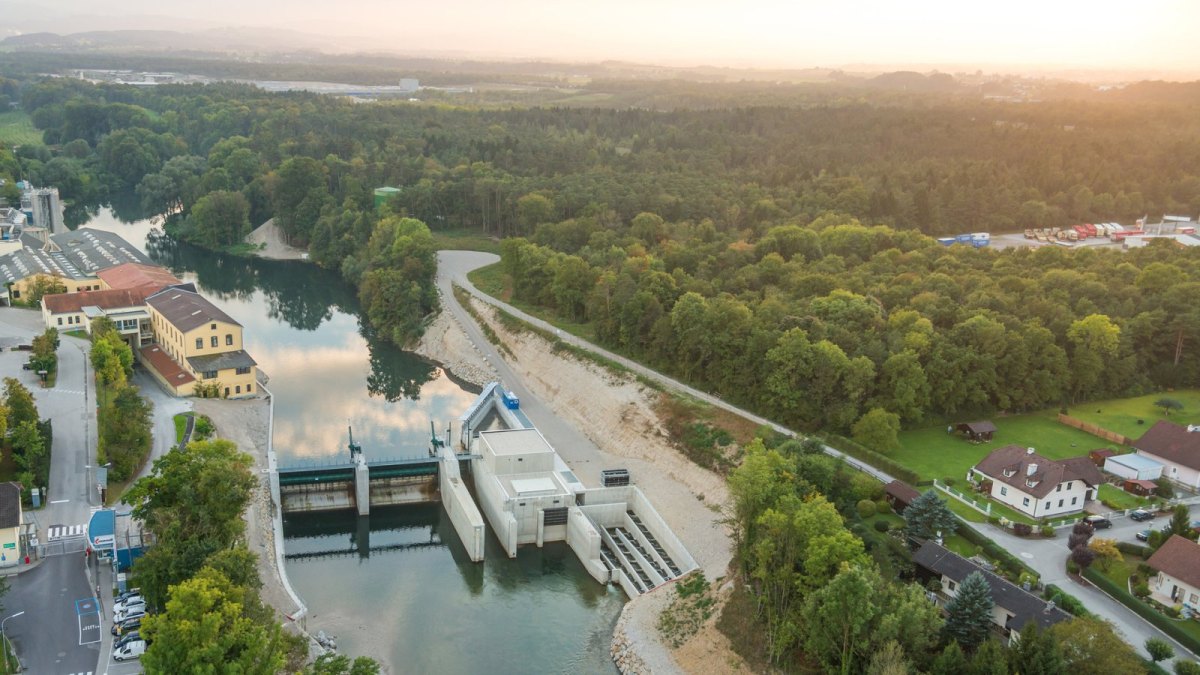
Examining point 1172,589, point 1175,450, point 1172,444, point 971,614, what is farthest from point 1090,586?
point 1172,444

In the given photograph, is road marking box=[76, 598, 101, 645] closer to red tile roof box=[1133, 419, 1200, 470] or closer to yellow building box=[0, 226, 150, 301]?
yellow building box=[0, 226, 150, 301]

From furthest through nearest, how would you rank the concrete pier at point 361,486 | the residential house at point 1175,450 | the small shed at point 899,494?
the concrete pier at point 361,486, the residential house at point 1175,450, the small shed at point 899,494

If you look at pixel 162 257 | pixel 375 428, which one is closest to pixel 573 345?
pixel 375 428

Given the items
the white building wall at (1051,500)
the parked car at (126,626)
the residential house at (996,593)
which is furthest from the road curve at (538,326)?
the parked car at (126,626)

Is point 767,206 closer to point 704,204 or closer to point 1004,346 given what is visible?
point 704,204

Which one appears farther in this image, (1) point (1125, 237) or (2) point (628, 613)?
(1) point (1125, 237)

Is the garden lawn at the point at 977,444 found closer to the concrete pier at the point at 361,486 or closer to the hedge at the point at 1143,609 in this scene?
the hedge at the point at 1143,609

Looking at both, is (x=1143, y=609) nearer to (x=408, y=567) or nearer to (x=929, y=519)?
(x=929, y=519)
